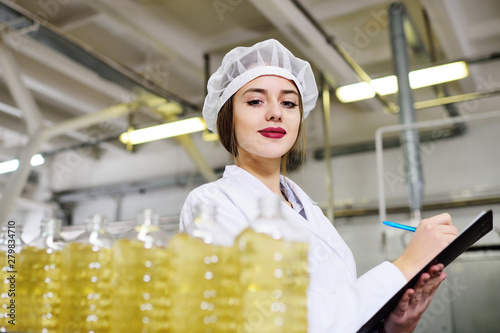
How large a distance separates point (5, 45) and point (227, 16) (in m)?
2.03

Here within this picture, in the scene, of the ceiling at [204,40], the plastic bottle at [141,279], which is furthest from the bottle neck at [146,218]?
the ceiling at [204,40]

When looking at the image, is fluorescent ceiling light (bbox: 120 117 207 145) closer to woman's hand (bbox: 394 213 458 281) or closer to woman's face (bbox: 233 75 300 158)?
woman's face (bbox: 233 75 300 158)

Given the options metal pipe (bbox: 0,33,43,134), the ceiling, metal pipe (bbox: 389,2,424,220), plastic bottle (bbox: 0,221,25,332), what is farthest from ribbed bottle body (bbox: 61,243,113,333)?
metal pipe (bbox: 0,33,43,134)

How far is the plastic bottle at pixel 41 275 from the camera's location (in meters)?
0.78

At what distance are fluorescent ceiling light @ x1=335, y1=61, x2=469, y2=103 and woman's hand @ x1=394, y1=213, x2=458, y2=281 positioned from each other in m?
3.01

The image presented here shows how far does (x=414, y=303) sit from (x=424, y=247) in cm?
19

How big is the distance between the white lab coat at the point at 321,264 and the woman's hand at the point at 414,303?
0.07 m

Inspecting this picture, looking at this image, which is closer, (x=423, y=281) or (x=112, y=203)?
(x=423, y=281)

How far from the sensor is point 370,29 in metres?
4.92

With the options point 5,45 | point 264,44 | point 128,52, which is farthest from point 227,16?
point 264,44

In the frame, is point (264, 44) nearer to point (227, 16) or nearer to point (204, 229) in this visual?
point (204, 229)

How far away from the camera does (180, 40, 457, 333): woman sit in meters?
0.77

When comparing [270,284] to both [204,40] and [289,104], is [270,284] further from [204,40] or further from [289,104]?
[204,40]

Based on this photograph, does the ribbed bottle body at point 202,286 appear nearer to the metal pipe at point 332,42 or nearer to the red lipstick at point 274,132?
the red lipstick at point 274,132
